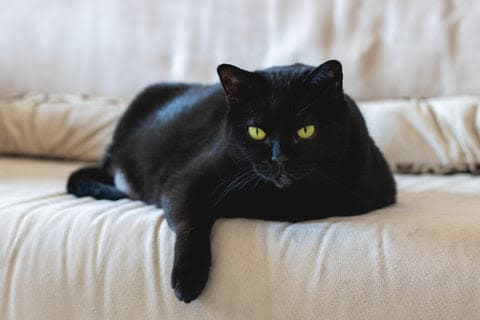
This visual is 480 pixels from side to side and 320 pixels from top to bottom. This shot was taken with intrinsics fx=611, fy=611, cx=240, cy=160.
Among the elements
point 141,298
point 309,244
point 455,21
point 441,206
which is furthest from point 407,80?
point 141,298

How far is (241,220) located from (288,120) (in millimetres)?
198

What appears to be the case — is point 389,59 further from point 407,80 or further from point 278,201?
point 278,201

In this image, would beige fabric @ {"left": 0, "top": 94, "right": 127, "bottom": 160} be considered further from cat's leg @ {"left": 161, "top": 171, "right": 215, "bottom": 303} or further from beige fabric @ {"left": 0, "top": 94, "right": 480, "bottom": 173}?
cat's leg @ {"left": 161, "top": 171, "right": 215, "bottom": 303}

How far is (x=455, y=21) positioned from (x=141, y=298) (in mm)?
1170

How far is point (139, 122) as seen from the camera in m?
1.53

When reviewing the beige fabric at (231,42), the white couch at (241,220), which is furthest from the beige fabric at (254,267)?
the beige fabric at (231,42)

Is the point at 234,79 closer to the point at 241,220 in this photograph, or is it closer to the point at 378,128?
the point at 241,220

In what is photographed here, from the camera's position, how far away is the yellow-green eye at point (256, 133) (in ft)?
3.30

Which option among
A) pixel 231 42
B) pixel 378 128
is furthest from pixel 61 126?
pixel 378 128

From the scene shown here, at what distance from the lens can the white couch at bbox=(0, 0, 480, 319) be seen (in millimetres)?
928

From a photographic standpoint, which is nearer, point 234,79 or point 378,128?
point 234,79

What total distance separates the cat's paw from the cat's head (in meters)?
0.19

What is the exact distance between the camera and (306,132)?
3.26 ft

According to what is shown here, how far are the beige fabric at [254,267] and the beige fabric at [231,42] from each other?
25.2 inches
